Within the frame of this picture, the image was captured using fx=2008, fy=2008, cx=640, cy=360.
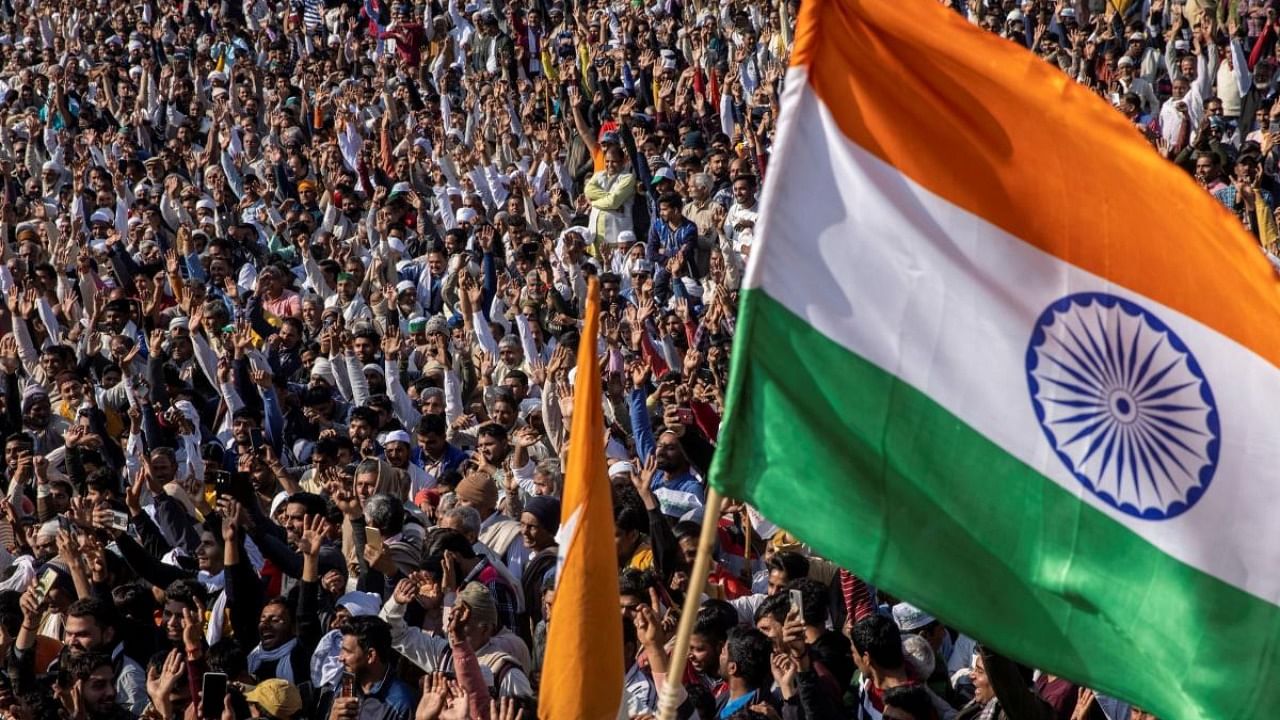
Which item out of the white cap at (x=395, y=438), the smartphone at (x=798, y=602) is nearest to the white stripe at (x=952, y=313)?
the smartphone at (x=798, y=602)

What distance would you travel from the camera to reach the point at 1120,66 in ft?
46.7

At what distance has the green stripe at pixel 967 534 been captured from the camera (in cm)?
394

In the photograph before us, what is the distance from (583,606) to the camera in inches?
193

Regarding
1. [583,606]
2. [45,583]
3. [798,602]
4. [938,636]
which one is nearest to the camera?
[583,606]

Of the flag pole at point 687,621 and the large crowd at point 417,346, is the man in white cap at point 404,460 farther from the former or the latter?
the flag pole at point 687,621

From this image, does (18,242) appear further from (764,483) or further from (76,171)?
(764,483)

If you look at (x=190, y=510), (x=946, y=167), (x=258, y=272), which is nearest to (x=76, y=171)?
(x=258, y=272)

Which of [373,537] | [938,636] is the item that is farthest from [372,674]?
[938,636]

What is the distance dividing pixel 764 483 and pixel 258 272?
40.6ft

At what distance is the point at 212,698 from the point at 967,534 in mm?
3814

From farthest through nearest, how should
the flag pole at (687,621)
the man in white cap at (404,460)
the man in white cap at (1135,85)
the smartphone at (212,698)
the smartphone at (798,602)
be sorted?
the man in white cap at (1135,85)
the man in white cap at (404,460)
the smartphone at (212,698)
the smartphone at (798,602)
the flag pole at (687,621)

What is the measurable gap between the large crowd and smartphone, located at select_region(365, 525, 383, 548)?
0.14ft

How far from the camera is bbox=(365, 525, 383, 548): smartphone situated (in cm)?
855

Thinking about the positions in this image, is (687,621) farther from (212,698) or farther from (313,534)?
(313,534)
